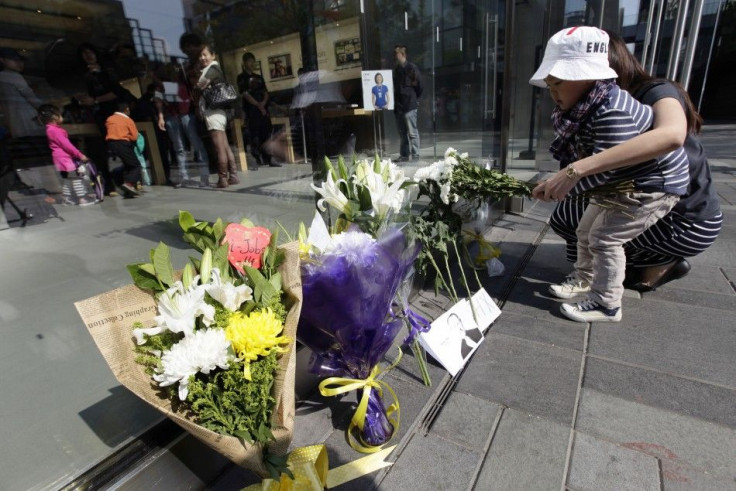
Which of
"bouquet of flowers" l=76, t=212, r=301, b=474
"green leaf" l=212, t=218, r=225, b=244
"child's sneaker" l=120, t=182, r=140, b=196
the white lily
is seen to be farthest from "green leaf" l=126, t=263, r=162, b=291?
"child's sneaker" l=120, t=182, r=140, b=196

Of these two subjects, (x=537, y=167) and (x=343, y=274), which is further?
(x=537, y=167)

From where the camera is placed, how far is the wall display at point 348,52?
3.11 metres

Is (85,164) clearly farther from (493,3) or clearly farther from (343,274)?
(493,3)

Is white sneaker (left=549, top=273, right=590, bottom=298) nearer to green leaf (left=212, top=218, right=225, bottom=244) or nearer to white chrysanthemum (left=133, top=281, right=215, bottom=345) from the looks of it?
green leaf (left=212, top=218, right=225, bottom=244)

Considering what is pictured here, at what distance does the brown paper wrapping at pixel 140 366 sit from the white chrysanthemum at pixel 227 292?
0.45ft

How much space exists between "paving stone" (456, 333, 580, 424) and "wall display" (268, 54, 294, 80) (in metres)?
2.32

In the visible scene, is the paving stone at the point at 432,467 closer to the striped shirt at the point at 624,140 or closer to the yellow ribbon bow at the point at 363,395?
the yellow ribbon bow at the point at 363,395

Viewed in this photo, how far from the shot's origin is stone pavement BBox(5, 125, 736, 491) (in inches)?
57.8

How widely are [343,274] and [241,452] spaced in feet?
1.87

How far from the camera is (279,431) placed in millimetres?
1166

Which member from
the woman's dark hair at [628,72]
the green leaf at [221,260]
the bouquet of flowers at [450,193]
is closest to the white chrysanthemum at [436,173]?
the bouquet of flowers at [450,193]

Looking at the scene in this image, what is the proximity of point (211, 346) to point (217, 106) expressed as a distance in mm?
2485

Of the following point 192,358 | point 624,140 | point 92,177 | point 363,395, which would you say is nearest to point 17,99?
point 92,177

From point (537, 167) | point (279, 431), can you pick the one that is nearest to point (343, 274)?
point (279, 431)
